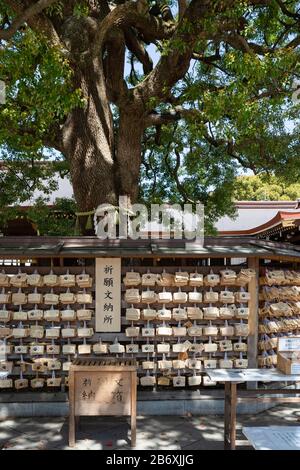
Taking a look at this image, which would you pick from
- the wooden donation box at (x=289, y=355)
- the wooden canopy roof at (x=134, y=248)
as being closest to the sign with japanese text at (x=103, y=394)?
the wooden canopy roof at (x=134, y=248)

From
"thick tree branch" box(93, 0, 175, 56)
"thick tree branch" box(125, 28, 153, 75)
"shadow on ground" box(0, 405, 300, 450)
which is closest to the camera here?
"shadow on ground" box(0, 405, 300, 450)

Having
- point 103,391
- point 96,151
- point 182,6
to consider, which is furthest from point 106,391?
point 182,6

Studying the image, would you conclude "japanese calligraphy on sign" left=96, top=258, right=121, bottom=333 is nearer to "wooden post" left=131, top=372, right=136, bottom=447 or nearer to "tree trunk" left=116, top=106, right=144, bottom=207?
"wooden post" left=131, top=372, right=136, bottom=447

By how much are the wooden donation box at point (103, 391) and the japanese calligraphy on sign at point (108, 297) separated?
122 centimetres

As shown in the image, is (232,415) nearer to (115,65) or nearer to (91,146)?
(91,146)

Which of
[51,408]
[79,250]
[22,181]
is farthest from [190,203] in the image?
[51,408]

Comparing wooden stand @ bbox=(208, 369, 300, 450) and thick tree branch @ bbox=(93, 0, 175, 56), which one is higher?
thick tree branch @ bbox=(93, 0, 175, 56)

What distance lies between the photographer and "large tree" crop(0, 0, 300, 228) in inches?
295

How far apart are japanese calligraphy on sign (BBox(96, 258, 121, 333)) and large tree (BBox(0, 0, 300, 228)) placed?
85.9 inches

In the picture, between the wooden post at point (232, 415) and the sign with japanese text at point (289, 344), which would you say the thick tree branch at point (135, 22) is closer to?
the sign with japanese text at point (289, 344)

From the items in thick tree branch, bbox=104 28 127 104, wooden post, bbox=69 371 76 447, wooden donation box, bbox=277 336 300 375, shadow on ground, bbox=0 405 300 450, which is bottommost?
shadow on ground, bbox=0 405 300 450

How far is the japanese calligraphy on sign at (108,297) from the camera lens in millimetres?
6906

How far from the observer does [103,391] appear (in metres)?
5.69

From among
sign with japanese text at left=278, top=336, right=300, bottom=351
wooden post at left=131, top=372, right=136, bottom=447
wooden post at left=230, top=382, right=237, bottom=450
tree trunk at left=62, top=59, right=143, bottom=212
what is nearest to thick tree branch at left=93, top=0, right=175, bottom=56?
tree trunk at left=62, top=59, right=143, bottom=212
